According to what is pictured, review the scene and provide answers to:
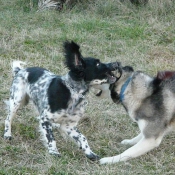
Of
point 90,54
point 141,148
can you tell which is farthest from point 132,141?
point 90,54

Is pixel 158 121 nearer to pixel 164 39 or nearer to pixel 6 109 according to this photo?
pixel 6 109

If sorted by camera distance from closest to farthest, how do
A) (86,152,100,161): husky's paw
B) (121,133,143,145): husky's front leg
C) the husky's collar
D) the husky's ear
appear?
the husky's ear → (86,152,100,161): husky's paw → the husky's collar → (121,133,143,145): husky's front leg

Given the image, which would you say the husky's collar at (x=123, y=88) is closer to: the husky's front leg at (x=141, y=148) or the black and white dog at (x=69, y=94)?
the black and white dog at (x=69, y=94)

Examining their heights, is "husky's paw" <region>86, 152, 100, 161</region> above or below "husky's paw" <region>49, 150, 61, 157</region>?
below

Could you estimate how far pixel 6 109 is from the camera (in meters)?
6.38

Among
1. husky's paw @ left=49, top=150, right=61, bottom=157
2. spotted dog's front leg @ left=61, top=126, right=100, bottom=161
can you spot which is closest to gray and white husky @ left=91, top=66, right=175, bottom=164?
spotted dog's front leg @ left=61, top=126, right=100, bottom=161

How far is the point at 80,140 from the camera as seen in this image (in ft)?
17.4

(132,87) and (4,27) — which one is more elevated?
(132,87)

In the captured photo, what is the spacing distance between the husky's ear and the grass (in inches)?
37.7

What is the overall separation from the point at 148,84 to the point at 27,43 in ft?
14.2

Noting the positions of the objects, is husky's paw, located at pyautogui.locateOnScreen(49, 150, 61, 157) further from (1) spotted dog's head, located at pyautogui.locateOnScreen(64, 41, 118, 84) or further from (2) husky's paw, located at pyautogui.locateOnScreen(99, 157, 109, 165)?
(1) spotted dog's head, located at pyautogui.locateOnScreen(64, 41, 118, 84)

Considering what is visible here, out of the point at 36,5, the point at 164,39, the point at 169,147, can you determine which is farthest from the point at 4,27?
the point at 169,147

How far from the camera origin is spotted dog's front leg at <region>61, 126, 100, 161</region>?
514 centimetres

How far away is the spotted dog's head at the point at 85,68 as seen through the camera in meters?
4.91
